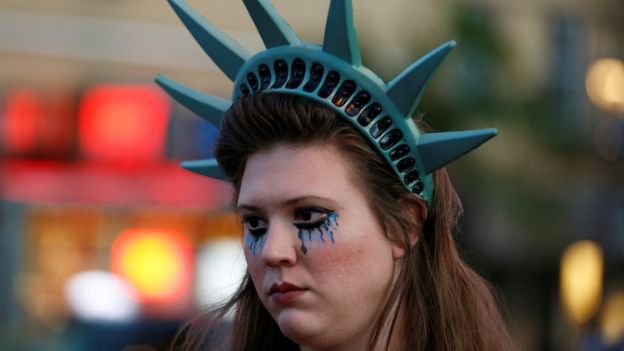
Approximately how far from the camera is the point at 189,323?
3541 mm

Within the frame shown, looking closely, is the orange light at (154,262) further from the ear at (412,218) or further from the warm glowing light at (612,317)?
the ear at (412,218)

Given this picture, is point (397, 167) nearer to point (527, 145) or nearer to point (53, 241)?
point (527, 145)

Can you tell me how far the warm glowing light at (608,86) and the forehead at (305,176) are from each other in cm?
1374

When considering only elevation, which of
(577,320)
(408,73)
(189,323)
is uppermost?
(408,73)

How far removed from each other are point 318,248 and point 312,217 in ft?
0.26

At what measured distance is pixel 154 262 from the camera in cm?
1866

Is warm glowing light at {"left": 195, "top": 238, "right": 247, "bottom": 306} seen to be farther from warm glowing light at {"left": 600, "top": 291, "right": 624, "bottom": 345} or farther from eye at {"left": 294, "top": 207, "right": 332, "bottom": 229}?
eye at {"left": 294, "top": 207, "right": 332, "bottom": 229}

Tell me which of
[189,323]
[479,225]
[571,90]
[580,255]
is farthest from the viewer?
[571,90]

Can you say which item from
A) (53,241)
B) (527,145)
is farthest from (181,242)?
(527,145)

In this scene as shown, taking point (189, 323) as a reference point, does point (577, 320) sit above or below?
below

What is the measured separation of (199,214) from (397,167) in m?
16.3

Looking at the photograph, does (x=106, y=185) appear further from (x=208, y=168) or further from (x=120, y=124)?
(x=208, y=168)

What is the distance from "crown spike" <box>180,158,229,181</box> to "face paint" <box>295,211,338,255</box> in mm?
411

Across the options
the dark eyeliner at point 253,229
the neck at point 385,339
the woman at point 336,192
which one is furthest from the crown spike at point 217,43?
the neck at point 385,339
